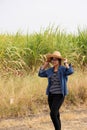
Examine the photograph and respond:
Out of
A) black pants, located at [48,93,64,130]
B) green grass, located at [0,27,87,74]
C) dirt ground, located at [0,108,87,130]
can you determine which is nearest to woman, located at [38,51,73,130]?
black pants, located at [48,93,64,130]

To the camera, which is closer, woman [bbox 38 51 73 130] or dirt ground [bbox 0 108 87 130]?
woman [bbox 38 51 73 130]

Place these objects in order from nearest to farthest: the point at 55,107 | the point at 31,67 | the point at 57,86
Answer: the point at 55,107 → the point at 57,86 → the point at 31,67

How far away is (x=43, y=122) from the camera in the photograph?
9.96 metres

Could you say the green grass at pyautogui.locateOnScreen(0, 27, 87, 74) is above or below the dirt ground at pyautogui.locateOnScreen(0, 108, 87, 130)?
above

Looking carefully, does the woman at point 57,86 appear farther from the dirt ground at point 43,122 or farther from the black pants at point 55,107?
the dirt ground at point 43,122

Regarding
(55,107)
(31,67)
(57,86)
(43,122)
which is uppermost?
(31,67)

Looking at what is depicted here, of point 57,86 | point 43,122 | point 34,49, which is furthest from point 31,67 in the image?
point 57,86

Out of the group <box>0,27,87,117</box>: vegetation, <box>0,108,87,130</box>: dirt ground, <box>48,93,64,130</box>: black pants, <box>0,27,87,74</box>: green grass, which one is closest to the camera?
<box>48,93,64,130</box>: black pants

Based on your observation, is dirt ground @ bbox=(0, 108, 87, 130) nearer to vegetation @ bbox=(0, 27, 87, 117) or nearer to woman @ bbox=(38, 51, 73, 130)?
vegetation @ bbox=(0, 27, 87, 117)

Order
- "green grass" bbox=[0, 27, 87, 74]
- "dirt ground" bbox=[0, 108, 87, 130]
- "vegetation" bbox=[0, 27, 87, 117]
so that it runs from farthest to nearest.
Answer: "green grass" bbox=[0, 27, 87, 74], "vegetation" bbox=[0, 27, 87, 117], "dirt ground" bbox=[0, 108, 87, 130]

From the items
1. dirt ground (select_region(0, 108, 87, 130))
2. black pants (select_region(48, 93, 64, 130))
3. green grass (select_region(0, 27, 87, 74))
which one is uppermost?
green grass (select_region(0, 27, 87, 74))

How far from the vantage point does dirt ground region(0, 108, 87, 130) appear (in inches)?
369

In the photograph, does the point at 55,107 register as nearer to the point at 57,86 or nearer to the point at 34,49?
the point at 57,86

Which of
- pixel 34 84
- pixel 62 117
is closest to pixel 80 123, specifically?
pixel 62 117
